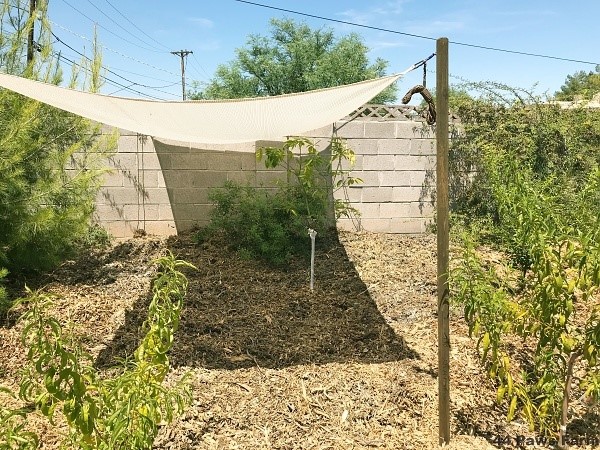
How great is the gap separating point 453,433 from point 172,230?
12.0 feet

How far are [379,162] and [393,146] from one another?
0.75 ft

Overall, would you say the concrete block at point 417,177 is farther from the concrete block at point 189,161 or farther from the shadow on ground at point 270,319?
the concrete block at point 189,161

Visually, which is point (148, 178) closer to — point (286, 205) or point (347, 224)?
point (286, 205)

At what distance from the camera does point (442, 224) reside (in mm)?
2568

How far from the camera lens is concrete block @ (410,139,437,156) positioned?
584 cm

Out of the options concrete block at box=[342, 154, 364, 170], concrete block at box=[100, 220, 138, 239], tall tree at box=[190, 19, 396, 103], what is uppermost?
tall tree at box=[190, 19, 396, 103]

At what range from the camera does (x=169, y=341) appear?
6.27 ft

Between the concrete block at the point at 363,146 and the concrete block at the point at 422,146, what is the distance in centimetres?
42

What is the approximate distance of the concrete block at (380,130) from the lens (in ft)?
18.7

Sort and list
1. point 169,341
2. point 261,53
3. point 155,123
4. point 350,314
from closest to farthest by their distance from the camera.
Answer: point 169,341 < point 155,123 < point 350,314 < point 261,53

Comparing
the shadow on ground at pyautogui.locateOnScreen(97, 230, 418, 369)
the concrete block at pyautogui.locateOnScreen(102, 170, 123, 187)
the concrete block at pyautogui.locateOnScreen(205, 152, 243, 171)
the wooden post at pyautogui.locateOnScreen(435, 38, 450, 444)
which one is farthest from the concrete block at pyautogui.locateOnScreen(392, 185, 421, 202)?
the wooden post at pyautogui.locateOnScreen(435, 38, 450, 444)

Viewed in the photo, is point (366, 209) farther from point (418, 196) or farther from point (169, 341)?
point (169, 341)

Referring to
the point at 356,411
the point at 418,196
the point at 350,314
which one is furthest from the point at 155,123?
the point at 418,196

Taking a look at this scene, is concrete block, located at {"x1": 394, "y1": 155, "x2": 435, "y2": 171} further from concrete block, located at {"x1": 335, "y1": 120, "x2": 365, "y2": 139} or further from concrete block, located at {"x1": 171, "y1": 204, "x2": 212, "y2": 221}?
concrete block, located at {"x1": 171, "y1": 204, "x2": 212, "y2": 221}
